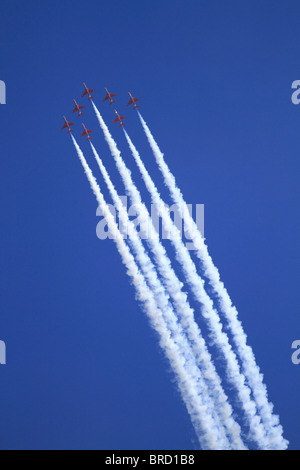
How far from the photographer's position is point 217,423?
17.2 meters

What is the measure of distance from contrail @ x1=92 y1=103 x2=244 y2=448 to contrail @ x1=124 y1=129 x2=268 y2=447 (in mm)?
494

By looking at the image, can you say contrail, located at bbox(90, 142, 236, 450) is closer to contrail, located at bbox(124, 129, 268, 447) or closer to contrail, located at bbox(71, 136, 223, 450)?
contrail, located at bbox(71, 136, 223, 450)

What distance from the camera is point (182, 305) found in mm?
17844

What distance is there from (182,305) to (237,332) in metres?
2.35

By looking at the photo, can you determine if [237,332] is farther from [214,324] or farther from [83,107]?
[83,107]

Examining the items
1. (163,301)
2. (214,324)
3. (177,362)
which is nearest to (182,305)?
(163,301)

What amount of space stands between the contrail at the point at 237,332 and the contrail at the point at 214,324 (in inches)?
11.9

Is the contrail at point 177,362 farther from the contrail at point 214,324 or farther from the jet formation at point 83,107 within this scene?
the jet formation at point 83,107

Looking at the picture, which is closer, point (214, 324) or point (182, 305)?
point (182, 305)

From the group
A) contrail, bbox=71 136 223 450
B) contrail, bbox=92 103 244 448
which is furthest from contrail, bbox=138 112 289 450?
contrail, bbox=71 136 223 450

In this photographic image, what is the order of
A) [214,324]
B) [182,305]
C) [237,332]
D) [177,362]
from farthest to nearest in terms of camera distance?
[237,332]
[214,324]
[182,305]
[177,362]

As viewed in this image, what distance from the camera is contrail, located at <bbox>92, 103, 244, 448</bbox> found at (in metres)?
17.3
